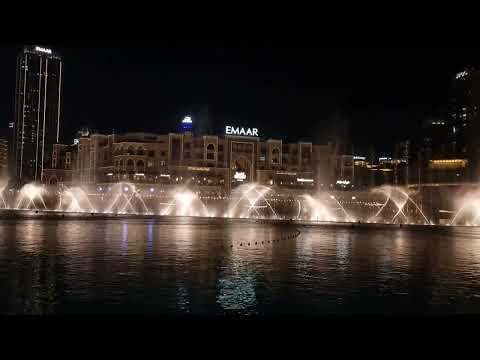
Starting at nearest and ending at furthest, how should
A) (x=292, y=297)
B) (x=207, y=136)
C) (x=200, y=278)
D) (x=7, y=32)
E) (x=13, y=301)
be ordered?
1. (x=7, y=32)
2. (x=13, y=301)
3. (x=292, y=297)
4. (x=200, y=278)
5. (x=207, y=136)

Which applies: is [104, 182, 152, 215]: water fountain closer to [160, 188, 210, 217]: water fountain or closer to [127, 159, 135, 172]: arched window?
[127, 159, 135, 172]: arched window

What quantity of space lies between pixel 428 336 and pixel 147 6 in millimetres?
5867

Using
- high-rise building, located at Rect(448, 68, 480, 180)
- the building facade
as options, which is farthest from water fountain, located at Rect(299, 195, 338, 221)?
high-rise building, located at Rect(448, 68, 480, 180)

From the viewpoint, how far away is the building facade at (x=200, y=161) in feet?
335

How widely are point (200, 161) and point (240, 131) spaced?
10.3 meters

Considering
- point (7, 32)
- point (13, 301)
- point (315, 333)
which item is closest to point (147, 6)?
point (7, 32)

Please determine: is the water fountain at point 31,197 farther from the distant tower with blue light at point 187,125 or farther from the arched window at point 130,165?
the distant tower with blue light at point 187,125

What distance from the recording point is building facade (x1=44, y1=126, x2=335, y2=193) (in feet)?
335

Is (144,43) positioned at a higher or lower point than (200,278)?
higher

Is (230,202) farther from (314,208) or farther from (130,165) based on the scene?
(130,165)

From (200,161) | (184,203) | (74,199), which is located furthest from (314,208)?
(74,199)

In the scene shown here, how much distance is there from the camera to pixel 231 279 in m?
14.3

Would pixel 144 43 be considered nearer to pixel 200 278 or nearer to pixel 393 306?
pixel 393 306

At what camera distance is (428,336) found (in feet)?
25.1
